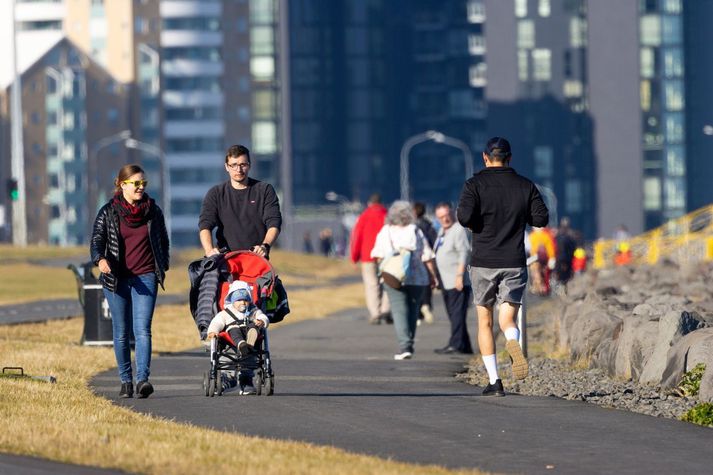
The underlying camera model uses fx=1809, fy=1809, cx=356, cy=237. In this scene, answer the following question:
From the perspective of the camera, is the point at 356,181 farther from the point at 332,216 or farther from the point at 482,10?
the point at 482,10

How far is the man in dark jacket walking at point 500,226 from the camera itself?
44.2ft

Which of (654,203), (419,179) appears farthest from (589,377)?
(419,179)

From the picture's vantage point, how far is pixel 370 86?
151500 mm

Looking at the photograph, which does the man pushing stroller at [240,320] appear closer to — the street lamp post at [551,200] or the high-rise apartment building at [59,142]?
the street lamp post at [551,200]

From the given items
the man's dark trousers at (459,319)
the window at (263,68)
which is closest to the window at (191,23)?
the window at (263,68)

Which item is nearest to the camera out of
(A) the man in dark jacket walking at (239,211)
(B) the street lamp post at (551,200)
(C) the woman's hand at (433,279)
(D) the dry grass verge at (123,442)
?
(D) the dry grass verge at (123,442)

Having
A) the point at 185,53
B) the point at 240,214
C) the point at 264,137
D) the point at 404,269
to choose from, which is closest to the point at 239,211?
the point at 240,214

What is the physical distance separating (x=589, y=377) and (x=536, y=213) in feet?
9.99

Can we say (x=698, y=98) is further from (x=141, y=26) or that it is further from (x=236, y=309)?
(x=236, y=309)

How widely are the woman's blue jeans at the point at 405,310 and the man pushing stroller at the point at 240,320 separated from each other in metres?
6.12

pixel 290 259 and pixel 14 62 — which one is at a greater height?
pixel 14 62

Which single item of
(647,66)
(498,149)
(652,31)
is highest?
(652,31)

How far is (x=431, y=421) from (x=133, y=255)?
296cm

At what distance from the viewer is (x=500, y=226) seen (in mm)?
13523
